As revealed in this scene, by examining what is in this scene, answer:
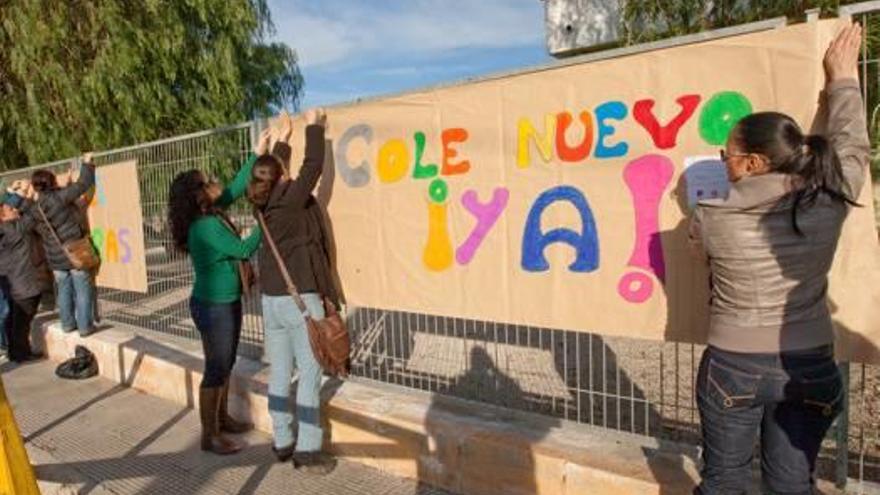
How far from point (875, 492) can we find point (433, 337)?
2.58 metres

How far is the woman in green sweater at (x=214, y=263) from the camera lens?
14.9ft

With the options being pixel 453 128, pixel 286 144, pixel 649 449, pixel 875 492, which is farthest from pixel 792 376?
pixel 286 144

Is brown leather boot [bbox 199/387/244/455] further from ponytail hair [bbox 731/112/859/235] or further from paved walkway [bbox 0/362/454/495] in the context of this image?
ponytail hair [bbox 731/112/859/235]

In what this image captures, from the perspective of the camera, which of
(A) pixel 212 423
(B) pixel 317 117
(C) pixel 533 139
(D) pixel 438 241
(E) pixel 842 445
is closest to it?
(E) pixel 842 445

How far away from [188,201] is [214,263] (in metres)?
0.43

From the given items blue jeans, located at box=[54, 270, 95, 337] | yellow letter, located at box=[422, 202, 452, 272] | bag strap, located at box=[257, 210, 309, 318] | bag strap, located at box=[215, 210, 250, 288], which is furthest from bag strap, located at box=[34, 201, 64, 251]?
yellow letter, located at box=[422, 202, 452, 272]

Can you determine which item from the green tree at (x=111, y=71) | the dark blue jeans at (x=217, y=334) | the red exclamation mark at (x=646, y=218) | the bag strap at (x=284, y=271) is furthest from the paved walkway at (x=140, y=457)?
the green tree at (x=111, y=71)

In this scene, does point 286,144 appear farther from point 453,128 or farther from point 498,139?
point 498,139

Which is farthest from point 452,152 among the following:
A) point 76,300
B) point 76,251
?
point 76,300

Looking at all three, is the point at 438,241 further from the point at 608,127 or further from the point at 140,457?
the point at 140,457

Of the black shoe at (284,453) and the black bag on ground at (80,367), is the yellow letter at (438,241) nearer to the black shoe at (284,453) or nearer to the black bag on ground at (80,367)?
the black shoe at (284,453)

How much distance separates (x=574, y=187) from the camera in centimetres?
339

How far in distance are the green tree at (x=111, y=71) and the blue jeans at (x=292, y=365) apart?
29.8 feet

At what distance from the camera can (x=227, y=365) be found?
4.81m
